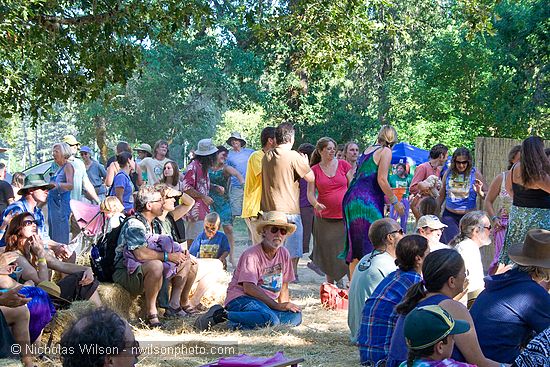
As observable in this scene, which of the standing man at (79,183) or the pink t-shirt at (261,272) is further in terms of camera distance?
the standing man at (79,183)

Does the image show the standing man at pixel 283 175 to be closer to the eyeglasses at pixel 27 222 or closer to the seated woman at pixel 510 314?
the eyeglasses at pixel 27 222

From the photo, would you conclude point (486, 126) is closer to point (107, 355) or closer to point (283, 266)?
point (283, 266)

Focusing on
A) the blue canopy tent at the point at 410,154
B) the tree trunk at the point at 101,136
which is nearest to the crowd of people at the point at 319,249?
the blue canopy tent at the point at 410,154

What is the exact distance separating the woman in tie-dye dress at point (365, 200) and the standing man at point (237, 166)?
3805 millimetres

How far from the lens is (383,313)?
602 centimetres

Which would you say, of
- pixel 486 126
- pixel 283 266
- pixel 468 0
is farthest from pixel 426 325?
pixel 486 126

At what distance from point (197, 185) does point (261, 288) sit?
13.1 feet

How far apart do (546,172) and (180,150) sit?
86.2 feet

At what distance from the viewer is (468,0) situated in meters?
9.54

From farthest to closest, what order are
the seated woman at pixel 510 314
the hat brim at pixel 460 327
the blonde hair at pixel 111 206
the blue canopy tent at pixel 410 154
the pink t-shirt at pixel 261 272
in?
1. the blue canopy tent at pixel 410 154
2. the blonde hair at pixel 111 206
3. the pink t-shirt at pixel 261 272
4. the seated woman at pixel 510 314
5. the hat brim at pixel 460 327

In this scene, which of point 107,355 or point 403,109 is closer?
point 107,355

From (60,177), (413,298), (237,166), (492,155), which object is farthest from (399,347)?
(237,166)

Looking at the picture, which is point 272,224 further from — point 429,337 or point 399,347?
point 429,337

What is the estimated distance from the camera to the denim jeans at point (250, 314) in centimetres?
797
